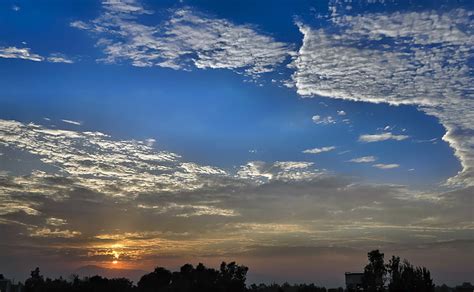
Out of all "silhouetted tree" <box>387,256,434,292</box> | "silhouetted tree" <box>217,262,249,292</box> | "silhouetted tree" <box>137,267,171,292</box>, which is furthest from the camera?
"silhouetted tree" <box>137,267,171,292</box>

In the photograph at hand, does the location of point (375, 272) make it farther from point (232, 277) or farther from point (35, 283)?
point (35, 283)

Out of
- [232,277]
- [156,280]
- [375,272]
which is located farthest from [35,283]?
[375,272]

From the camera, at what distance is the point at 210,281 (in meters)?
95.6

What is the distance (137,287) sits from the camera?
Result: 365 feet

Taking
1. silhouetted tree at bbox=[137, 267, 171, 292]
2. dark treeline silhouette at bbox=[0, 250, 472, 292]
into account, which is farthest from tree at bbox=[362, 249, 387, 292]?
silhouetted tree at bbox=[137, 267, 171, 292]

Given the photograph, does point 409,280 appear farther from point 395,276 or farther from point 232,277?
point 232,277

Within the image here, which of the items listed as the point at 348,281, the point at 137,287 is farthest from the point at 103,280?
the point at 348,281

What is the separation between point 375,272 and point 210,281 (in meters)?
35.1

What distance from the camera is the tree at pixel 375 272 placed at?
234ft

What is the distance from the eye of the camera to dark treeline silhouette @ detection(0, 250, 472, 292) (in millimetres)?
64438

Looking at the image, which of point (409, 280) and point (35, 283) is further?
point (35, 283)

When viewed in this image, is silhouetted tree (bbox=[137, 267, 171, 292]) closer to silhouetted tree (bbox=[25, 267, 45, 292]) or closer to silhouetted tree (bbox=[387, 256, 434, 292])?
silhouetted tree (bbox=[25, 267, 45, 292])

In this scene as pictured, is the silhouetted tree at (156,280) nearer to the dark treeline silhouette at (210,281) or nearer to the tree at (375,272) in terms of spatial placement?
the dark treeline silhouette at (210,281)

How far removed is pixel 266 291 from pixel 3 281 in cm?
7808
